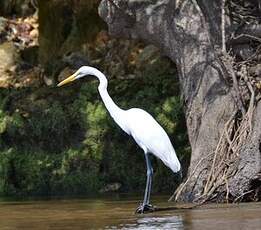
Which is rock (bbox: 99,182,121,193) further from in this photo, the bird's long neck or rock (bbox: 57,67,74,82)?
rock (bbox: 57,67,74,82)

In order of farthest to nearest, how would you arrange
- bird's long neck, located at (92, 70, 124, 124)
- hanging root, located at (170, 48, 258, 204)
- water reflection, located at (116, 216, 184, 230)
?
bird's long neck, located at (92, 70, 124, 124), hanging root, located at (170, 48, 258, 204), water reflection, located at (116, 216, 184, 230)

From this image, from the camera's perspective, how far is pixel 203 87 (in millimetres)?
12070

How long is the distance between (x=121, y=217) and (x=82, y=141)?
21.6 feet

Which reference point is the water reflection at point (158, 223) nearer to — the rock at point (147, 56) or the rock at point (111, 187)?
the rock at point (111, 187)

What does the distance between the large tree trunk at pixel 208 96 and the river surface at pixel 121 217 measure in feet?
1.67

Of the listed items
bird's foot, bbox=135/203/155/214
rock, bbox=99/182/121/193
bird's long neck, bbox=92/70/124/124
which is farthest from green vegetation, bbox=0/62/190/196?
bird's foot, bbox=135/203/155/214

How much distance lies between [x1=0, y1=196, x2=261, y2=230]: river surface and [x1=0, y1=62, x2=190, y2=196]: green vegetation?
3.53 metres

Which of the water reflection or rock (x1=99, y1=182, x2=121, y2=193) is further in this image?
rock (x1=99, y1=182, x2=121, y2=193)

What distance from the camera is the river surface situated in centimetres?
837

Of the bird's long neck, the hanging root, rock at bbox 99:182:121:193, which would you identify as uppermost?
the bird's long neck

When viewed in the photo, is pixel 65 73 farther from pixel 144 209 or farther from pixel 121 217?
pixel 121 217

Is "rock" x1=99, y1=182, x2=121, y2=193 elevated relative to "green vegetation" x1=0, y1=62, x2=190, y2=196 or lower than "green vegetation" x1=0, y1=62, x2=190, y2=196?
lower

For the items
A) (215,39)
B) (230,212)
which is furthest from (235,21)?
(230,212)

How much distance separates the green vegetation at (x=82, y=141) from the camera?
15.5 metres
